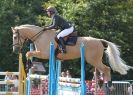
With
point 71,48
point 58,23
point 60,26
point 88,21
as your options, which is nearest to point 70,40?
point 71,48

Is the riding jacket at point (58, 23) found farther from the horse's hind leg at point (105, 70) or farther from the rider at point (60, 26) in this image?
the horse's hind leg at point (105, 70)

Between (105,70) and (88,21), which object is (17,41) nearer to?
(105,70)

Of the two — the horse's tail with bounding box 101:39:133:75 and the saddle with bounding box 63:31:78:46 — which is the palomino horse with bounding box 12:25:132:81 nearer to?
the horse's tail with bounding box 101:39:133:75

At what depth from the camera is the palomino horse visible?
13.4 m

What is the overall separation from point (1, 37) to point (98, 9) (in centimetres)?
507

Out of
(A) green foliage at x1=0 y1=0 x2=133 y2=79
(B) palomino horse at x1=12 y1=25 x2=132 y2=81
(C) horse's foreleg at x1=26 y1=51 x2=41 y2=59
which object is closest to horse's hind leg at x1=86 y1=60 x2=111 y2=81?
(B) palomino horse at x1=12 y1=25 x2=132 y2=81

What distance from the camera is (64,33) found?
43.3 ft

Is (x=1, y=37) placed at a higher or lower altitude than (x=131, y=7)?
lower

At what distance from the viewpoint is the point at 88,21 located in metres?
27.2

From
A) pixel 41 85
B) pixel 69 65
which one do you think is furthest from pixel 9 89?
pixel 69 65

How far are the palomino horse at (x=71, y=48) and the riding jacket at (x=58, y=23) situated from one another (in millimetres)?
455

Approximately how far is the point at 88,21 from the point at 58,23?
14288 mm

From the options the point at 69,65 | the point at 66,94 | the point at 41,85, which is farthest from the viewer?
the point at 69,65

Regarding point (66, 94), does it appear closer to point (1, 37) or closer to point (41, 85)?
point (41, 85)
